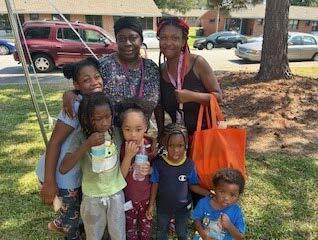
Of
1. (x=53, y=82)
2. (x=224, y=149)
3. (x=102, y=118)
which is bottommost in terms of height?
Answer: (x=53, y=82)

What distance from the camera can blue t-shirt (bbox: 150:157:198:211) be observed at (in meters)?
2.59

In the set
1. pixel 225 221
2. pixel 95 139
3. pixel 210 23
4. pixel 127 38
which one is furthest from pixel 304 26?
pixel 95 139

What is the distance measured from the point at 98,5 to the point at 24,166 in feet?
88.6

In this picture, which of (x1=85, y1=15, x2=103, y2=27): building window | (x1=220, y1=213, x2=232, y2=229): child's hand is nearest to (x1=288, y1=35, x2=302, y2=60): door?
(x1=220, y1=213, x2=232, y2=229): child's hand

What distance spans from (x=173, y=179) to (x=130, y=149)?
464mm

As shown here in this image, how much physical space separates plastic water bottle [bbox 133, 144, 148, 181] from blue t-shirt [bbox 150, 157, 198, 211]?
105 millimetres

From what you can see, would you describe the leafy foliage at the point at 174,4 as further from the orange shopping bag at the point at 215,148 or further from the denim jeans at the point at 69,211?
the denim jeans at the point at 69,211

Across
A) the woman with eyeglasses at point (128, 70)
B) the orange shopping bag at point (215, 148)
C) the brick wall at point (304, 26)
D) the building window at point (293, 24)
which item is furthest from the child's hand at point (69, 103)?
the brick wall at point (304, 26)

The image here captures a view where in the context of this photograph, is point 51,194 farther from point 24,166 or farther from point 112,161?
point 24,166

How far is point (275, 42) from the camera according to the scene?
26.2 ft

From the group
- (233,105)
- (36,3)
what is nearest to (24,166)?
(233,105)

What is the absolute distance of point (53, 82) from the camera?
420 inches

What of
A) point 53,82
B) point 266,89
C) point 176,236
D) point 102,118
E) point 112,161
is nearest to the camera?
point 102,118

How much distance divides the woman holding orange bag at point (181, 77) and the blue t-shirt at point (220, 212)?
2.10 ft
